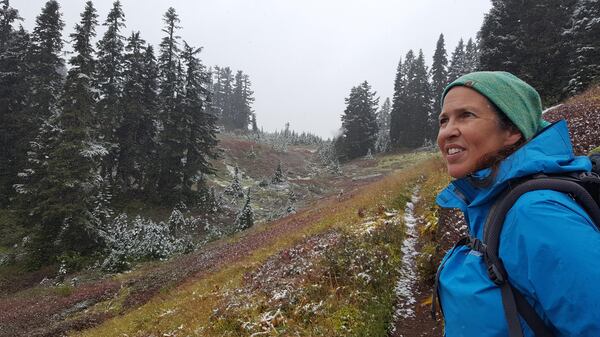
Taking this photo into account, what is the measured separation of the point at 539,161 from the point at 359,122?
217 feet

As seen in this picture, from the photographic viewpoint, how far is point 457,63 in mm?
64812

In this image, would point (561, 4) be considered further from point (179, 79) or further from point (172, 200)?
point (172, 200)

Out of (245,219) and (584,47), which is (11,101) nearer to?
(245,219)

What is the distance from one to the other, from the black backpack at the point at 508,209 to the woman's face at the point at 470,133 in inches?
12.8

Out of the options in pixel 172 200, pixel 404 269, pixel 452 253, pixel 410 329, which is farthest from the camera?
pixel 172 200

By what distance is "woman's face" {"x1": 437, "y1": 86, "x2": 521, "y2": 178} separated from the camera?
2.02m

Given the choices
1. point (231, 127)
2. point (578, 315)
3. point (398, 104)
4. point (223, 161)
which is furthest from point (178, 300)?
point (231, 127)

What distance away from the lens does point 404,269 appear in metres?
9.33

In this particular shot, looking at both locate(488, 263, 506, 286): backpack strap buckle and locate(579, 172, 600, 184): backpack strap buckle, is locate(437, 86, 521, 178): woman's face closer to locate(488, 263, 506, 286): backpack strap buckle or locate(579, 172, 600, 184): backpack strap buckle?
locate(579, 172, 600, 184): backpack strap buckle

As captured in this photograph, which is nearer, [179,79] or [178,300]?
[178,300]

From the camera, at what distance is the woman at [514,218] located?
139cm

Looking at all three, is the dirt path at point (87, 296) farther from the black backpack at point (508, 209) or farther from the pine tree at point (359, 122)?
the pine tree at point (359, 122)

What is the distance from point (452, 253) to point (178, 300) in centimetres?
1164

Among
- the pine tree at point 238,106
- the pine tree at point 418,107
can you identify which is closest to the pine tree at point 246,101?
the pine tree at point 238,106
